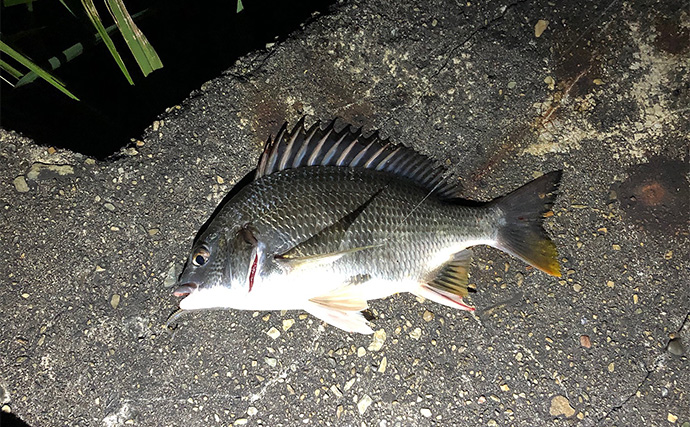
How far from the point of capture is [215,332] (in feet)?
8.83

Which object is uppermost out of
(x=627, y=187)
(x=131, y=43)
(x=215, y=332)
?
(x=131, y=43)

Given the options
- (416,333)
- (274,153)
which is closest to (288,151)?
(274,153)

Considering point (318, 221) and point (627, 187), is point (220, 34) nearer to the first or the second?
point (318, 221)

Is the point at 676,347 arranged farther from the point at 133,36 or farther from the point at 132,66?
the point at 132,66

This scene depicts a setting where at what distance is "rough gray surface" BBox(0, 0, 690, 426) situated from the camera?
2.67 m

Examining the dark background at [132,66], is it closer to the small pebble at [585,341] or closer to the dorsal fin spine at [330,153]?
the dorsal fin spine at [330,153]

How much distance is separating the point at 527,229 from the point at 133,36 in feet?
7.57

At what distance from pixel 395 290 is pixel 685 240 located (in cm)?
170

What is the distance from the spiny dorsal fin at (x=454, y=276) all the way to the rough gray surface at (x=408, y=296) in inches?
6.7

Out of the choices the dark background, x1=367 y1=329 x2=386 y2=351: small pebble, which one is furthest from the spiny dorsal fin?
the dark background

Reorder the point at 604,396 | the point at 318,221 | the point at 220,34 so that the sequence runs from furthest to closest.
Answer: the point at 220,34, the point at 604,396, the point at 318,221

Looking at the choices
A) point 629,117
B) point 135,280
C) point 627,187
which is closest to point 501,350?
point 627,187

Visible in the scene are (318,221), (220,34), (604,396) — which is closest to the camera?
(318,221)

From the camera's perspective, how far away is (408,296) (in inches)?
107
